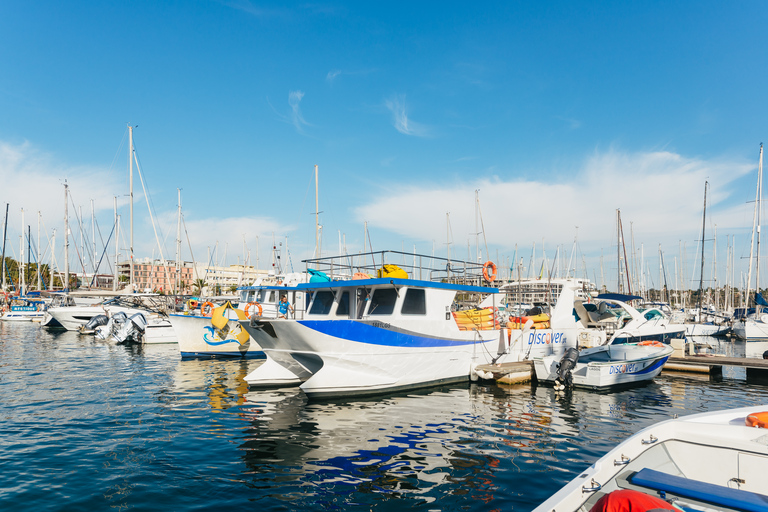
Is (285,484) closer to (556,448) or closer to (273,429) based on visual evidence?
(273,429)

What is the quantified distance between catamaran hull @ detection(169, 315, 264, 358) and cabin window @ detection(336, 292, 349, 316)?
896cm

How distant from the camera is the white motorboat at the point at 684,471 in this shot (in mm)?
4078

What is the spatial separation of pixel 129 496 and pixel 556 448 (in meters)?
7.84

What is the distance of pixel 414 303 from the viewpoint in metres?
14.8

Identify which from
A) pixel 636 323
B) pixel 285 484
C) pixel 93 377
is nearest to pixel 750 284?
pixel 636 323

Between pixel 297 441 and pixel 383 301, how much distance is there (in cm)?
596

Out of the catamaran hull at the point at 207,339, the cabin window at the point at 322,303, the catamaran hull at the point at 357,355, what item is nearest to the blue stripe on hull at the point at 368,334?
the catamaran hull at the point at 357,355

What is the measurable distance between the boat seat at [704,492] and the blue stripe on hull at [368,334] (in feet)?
29.1

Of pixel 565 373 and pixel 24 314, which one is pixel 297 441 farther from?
pixel 24 314

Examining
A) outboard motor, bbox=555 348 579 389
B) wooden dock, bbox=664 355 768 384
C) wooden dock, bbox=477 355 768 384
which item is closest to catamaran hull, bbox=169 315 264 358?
wooden dock, bbox=477 355 768 384

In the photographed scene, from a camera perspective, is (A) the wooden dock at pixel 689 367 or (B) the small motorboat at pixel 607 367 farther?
(A) the wooden dock at pixel 689 367

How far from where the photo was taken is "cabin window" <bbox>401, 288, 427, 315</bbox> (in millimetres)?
14555

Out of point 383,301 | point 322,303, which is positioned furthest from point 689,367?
point 322,303

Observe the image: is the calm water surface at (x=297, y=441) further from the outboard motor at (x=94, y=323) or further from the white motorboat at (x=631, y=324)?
the outboard motor at (x=94, y=323)
